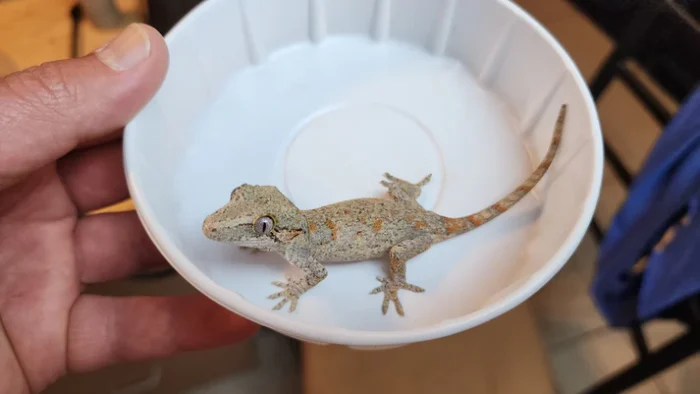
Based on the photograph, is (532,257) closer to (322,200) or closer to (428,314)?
(428,314)

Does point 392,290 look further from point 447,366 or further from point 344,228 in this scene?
point 447,366

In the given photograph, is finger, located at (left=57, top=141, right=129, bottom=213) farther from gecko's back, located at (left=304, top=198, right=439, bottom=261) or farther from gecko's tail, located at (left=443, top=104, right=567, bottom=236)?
gecko's tail, located at (left=443, top=104, right=567, bottom=236)

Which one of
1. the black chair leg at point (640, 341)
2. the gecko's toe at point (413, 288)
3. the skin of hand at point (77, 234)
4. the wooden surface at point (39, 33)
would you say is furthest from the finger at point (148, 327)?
the black chair leg at point (640, 341)

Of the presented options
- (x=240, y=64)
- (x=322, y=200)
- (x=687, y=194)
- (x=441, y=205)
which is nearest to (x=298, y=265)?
(x=322, y=200)

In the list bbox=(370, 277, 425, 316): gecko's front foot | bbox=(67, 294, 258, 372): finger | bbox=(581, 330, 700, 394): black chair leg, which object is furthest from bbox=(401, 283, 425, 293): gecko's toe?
bbox=(581, 330, 700, 394): black chair leg

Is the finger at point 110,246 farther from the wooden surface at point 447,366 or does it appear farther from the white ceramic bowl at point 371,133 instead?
the wooden surface at point 447,366
